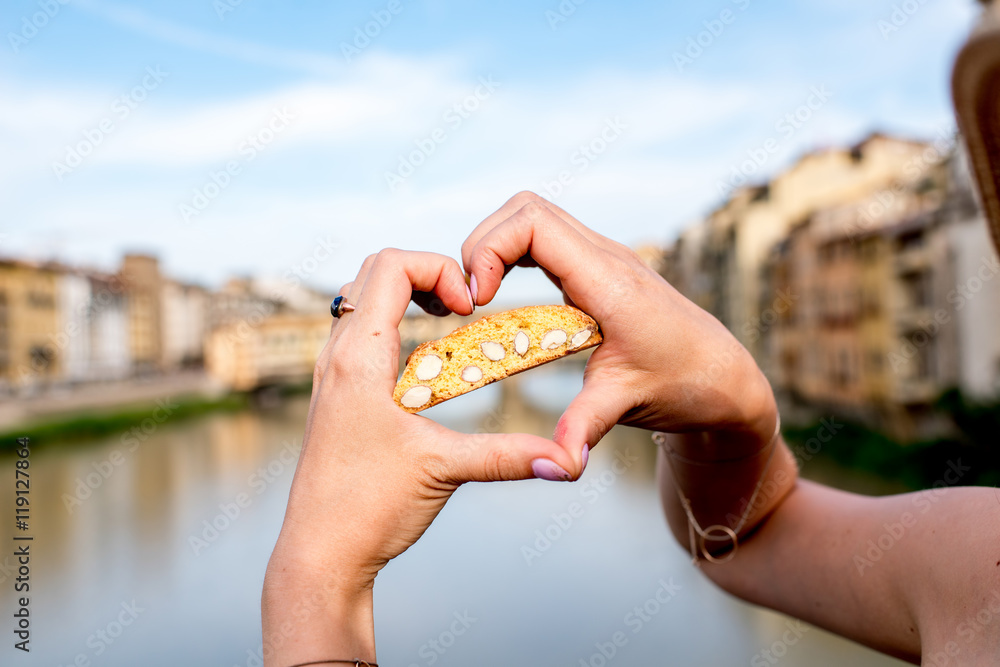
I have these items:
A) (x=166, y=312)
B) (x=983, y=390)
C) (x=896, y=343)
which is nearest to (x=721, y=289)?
(x=896, y=343)

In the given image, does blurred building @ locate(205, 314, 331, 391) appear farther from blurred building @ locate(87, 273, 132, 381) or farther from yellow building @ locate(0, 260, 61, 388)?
yellow building @ locate(0, 260, 61, 388)

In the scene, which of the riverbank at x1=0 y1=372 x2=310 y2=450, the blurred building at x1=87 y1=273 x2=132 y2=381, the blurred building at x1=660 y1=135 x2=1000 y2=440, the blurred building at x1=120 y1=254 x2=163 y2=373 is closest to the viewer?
the blurred building at x1=660 y1=135 x2=1000 y2=440

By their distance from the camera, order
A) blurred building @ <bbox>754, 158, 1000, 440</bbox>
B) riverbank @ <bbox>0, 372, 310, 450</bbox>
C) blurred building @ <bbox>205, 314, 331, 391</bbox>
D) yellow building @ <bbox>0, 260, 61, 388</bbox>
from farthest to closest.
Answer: blurred building @ <bbox>205, 314, 331, 391</bbox> < yellow building @ <bbox>0, 260, 61, 388</bbox> < riverbank @ <bbox>0, 372, 310, 450</bbox> < blurred building @ <bbox>754, 158, 1000, 440</bbox>

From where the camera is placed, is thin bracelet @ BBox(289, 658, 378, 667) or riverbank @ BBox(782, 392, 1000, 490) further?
riverbank @ BBox(782, 392, 1000, 490)

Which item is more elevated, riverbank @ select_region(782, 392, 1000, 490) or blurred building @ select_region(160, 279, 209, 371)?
riverbank @ select_region(782, 392, 1000, 490)

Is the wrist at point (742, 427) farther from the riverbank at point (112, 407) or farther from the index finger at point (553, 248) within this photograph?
the riverbank at point (112, 407)

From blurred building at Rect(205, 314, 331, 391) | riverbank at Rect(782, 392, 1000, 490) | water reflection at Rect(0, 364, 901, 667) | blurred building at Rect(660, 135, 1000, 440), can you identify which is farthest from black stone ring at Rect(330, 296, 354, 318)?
blurred building at Rect(205, 314, 331, 391)

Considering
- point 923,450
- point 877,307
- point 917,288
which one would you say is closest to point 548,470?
point 923,450
